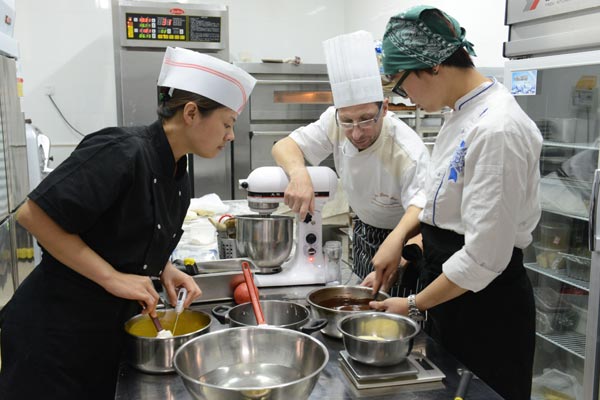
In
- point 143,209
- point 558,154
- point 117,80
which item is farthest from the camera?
point 117,80

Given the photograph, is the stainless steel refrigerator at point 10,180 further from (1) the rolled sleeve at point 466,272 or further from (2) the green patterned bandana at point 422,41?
(1) the rolled sleeve at point 466,272

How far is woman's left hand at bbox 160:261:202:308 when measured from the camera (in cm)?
146

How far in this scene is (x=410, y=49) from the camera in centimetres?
138

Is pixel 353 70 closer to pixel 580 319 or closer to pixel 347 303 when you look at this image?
pixel 347 303

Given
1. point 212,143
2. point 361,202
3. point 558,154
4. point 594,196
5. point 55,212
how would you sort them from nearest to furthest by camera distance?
point 55,212 → point 212,143 → point 594,196 → point 361,202 → point 558,154

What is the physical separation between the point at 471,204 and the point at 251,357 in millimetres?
619

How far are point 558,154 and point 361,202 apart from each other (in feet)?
3.57

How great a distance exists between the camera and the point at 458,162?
135 centimetres

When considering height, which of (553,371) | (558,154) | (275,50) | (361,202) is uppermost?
(275,50)

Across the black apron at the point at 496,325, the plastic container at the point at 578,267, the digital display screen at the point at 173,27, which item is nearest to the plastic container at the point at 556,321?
the plastic container at the point at 578,267

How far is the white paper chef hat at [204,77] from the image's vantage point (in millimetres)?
1386

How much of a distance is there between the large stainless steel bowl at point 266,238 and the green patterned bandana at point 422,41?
0.63 meters

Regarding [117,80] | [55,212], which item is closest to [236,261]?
[55,212]

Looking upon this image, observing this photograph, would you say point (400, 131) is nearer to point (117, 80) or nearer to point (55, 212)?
point (55, 212)
